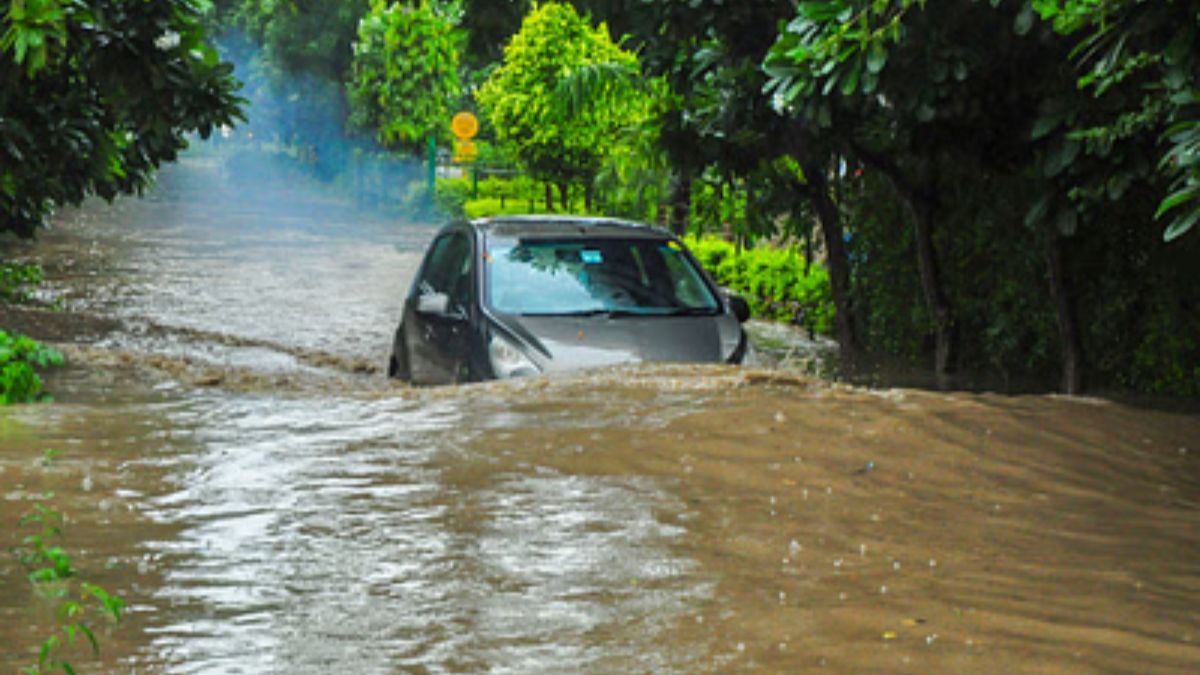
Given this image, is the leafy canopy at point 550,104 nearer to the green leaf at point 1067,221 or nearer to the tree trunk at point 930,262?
the tree trunk at point 930,262

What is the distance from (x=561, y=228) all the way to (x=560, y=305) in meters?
1.00

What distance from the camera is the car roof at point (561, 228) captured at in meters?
10.4

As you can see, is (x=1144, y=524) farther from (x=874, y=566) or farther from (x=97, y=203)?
(x=97, y=203)

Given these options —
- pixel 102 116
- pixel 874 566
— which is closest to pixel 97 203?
pixel 102 116

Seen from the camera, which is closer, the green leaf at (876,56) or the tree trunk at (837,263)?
the green leaf at (876,56)

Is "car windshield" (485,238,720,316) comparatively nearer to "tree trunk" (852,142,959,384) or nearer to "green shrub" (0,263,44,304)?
"tree trunk" (852,142,959,384)

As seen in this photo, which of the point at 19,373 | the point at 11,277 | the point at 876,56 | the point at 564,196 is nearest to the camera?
the point at 876,56

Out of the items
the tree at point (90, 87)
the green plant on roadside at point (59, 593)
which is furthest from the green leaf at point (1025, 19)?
the green plant on roadside at point (59, 593)

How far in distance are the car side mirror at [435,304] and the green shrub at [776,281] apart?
7.68 m

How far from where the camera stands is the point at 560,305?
9734 millimetres

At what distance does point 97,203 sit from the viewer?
4369cm

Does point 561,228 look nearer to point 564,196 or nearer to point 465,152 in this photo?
point 564,196

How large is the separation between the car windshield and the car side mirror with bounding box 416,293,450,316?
304 millimetres

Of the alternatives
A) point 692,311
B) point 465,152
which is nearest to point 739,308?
point 692,311
